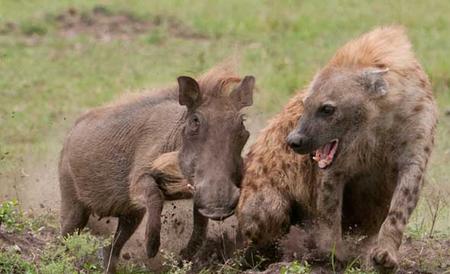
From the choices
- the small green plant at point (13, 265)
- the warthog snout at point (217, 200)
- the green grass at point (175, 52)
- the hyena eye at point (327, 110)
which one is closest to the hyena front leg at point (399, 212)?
the hyena eye at point (327, 110)

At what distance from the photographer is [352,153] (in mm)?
6527

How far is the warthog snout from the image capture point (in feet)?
20.3

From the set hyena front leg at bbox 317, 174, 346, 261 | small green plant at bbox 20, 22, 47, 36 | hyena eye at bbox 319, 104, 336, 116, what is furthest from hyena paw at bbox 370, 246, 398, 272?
small green plant at bbox 20, 22, 47, 36

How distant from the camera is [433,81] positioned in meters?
11.8

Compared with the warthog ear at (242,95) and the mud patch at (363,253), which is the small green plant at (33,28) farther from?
the warthog ear at (242,95)

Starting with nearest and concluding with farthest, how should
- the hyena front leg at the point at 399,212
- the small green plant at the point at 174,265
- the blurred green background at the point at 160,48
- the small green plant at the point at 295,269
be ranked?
the small green plant at the point at 295,269 → the hyena front leg at the point at 399,212 → the small green plant at the point at 174,265 → the blurred green background at the point at 160,48

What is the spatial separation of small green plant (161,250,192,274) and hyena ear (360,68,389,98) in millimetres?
1313

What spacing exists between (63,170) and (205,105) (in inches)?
60.1

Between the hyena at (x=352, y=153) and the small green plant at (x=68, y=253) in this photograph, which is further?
the hyena at (x=352, y=153)

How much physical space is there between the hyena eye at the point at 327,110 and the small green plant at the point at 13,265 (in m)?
1.68

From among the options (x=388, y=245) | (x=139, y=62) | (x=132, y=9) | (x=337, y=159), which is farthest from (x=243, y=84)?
(x=132, y=9)

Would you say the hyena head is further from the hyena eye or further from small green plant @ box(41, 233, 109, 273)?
small green plant @ box(41, 233, 109, 273)

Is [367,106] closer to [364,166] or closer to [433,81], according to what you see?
[364,166]

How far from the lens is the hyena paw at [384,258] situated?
19.9 feet
